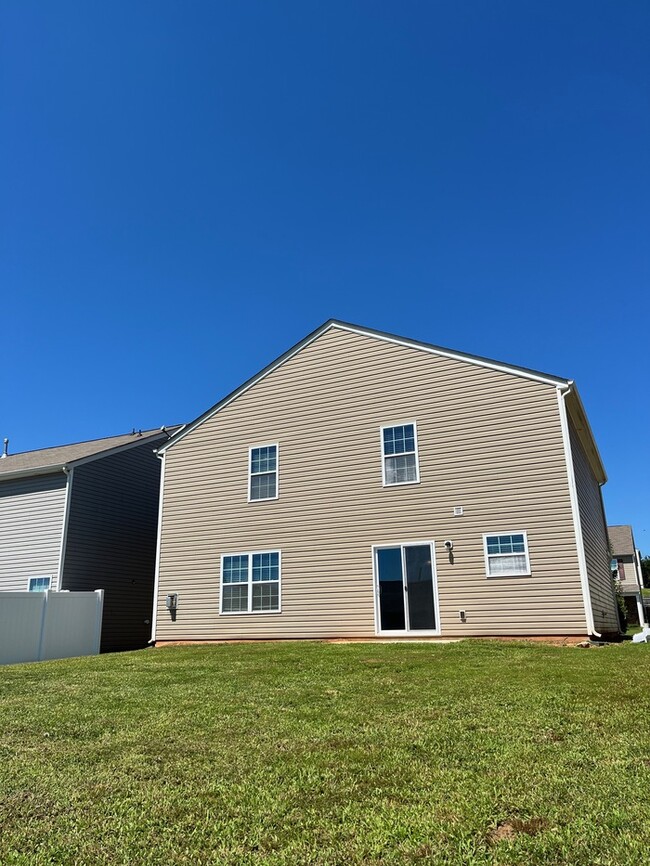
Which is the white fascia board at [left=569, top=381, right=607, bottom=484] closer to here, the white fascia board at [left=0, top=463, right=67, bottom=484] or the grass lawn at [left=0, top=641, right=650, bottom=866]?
the grass lawn at [left=0, top=641, right=650, bottom=866]

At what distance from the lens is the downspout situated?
10.9 m

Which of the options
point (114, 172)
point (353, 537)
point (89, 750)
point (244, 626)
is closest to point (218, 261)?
point (114, 172)

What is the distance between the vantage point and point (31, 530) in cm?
1711

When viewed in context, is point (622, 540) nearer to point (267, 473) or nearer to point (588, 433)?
point (588, 433)

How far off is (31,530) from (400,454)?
11.0 m

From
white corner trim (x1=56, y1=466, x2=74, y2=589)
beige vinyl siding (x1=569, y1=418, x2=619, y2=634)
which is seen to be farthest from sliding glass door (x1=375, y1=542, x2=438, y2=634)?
white corner trim (x1=56, y1=466, x2=74, y2=589)

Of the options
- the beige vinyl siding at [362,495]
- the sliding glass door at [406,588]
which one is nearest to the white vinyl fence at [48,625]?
the beige vinyl siding at [362,495]

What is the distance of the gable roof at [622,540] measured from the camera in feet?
135

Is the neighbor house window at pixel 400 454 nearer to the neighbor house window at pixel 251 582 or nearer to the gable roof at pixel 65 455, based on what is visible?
the neighbor house window at pixel 251 582

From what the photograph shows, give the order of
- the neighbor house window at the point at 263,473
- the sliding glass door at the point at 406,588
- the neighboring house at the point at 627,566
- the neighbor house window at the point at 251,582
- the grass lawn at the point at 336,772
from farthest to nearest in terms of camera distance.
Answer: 1. the neighboring house at the point at 627,566
2. the neighbor house window at the point at 263,473
3. the neighbor house window at the point at 251,582
4. the sliding glass door at the point at 406,588
5. the grass lawn at the point at 336,772

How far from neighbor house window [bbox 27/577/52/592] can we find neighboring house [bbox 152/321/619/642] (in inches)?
147

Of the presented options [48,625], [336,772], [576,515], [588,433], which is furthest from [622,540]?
[336,772]

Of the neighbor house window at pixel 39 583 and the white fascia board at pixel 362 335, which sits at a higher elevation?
the white fascia board at pixel 362 335

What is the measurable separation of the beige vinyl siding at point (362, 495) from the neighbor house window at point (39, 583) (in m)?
3.73
